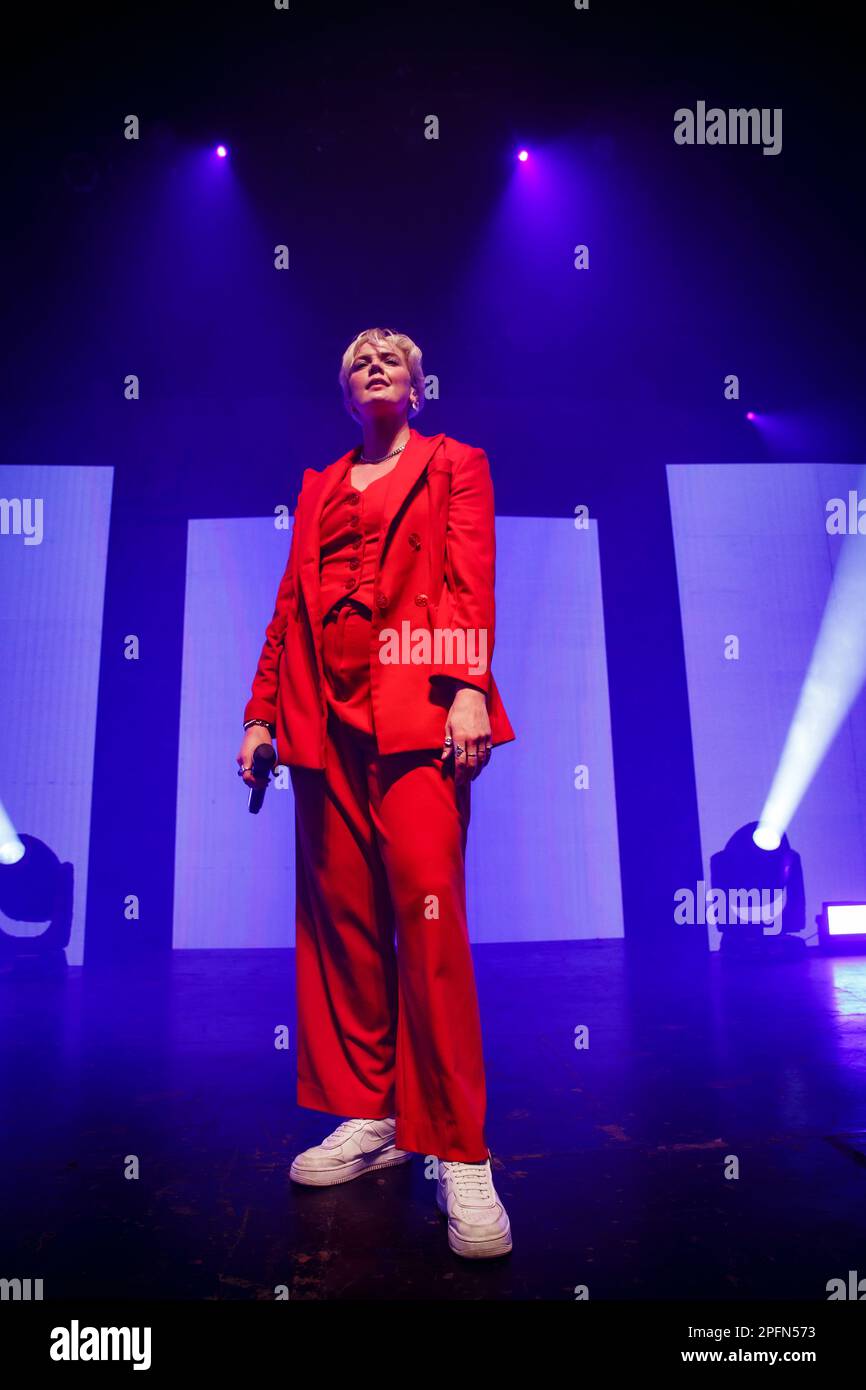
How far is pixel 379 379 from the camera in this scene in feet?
5.35

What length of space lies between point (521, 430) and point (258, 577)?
1.61 metres

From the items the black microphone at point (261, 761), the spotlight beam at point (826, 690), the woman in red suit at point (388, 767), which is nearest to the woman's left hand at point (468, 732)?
the woman in red suit at point (388, 767)

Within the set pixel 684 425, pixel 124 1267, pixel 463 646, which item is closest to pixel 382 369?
pixel 463 646

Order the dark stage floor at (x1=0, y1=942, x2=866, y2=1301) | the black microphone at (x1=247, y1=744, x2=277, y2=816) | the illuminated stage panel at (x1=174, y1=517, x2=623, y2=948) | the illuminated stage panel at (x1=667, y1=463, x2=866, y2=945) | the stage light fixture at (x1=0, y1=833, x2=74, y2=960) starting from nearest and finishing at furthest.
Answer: the dark stage floor at (x1=0, y1=942, x2=866, y2=1301), the black microphone at (x1=247, y1=744, x2=277, y2=816), the stage light fixture at (x1=0, y1=833, x2=74, y2=960), the illuminated stage panel at (x1=174, y1=517, x2=623, y2=948), the illuminated stage panel at (x1=667, y1=463, x2=866, y2=945)

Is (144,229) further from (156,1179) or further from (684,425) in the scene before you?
(156,1179)

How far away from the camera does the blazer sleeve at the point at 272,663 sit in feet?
5.50

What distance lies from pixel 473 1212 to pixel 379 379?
147 centimetres

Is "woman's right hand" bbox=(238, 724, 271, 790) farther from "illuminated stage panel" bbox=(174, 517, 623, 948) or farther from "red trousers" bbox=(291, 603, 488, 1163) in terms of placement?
"illuminated stage panel" bbox=(174, 517, 623, 948)

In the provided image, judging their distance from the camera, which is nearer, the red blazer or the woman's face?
the red blazer

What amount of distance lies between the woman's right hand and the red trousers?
0.11 metres

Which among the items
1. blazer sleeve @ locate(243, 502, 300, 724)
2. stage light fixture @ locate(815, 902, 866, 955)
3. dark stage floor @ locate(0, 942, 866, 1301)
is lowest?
dark stage floor @ locate(0, 942, 866, 1301)

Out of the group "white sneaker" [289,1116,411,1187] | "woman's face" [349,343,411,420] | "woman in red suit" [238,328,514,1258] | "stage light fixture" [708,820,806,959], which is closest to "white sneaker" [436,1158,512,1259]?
"woman in red suit" [238,328,514,1258]

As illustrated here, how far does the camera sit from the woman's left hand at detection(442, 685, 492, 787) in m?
1.39

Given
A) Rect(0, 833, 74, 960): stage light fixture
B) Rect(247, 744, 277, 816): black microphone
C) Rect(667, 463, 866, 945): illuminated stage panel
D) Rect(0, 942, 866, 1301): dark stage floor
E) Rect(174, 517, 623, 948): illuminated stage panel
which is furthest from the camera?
Rect(667, 463, 866, 945): illuminated stage panel
